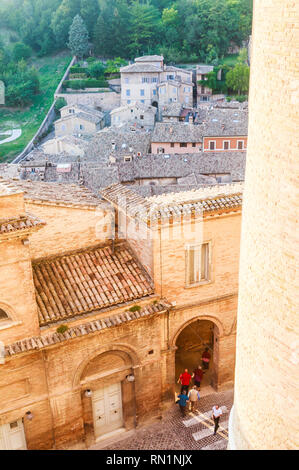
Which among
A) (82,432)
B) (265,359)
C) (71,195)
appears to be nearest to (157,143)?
(71,195)

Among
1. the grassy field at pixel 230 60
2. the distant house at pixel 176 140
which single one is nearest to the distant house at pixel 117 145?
the distant house at pixel 176 140

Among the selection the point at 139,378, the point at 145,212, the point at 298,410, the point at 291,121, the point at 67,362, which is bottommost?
the point at 139,378

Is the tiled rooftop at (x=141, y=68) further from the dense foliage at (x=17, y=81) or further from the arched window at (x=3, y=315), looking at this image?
the arched window at (x=3, y=315)

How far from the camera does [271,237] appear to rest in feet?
22.2

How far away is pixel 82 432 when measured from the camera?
13.2 m

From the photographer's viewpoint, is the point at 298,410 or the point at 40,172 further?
the point at 40,172

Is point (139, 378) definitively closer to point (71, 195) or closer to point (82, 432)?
point (82, 432)

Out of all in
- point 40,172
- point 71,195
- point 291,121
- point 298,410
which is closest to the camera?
point 291,121

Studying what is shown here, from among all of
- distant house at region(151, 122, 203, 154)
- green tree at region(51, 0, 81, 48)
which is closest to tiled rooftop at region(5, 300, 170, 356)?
distant house at region(151, 122, 203, 154)

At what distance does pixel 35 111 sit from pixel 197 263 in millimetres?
70717

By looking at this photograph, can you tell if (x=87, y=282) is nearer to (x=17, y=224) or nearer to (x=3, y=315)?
(x=3, y=315)

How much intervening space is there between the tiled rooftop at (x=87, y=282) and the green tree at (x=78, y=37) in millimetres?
84959

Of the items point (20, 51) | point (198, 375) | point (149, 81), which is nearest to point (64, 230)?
point (198, 375)

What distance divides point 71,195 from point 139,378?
5546 mm
